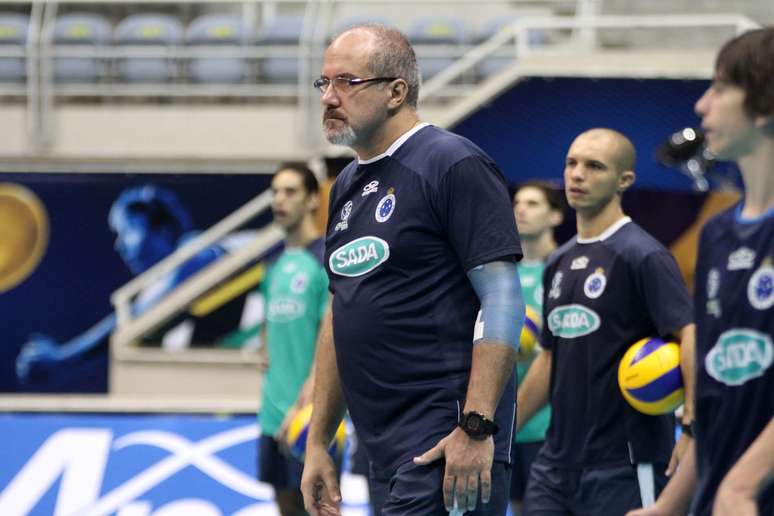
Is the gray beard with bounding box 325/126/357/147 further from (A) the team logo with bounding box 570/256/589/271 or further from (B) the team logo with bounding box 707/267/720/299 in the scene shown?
(A) the team logo with bounding box 570/256/589/271

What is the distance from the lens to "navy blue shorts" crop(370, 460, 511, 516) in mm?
3744

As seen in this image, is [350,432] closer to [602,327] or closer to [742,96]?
[602,327]

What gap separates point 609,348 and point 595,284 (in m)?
0.26

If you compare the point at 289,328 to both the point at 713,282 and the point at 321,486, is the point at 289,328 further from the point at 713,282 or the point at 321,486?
the point at 713,282

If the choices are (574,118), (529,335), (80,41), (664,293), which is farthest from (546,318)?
(80,41)

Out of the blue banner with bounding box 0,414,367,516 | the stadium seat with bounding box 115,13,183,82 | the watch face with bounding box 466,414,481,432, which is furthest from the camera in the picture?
the stadium seat with bounding box 115,13,183,82

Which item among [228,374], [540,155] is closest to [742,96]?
[228,374]

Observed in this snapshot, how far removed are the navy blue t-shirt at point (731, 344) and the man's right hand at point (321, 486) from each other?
1400 millimetres

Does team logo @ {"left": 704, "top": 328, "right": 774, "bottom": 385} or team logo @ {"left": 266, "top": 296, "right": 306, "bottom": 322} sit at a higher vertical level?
team logo @ {"left": 704, "top": 328, "right": 774, "bottom": 385}

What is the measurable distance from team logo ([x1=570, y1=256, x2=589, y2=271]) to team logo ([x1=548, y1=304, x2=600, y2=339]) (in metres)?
0.17

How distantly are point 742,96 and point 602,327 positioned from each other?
8.19ft

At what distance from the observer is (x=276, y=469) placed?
7.43m

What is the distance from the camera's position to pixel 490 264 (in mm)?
3719

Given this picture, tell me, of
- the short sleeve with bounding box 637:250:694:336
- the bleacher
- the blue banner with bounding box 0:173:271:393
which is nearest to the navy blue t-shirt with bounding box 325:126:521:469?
the short sleeve with bounding box 637:250:694:336
